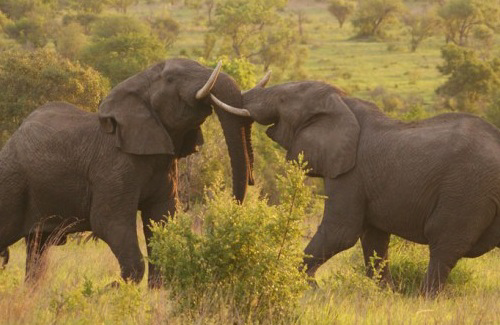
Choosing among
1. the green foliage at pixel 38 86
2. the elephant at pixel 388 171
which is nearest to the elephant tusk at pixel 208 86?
the elephant at pixel 388 171

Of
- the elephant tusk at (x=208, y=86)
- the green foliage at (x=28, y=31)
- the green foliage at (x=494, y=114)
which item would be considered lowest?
the green foliage at (x=28, y=31)

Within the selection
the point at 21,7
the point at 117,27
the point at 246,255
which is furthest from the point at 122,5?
the point at 246,255

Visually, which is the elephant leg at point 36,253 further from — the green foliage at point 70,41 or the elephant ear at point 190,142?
the green foliage at point 70,41

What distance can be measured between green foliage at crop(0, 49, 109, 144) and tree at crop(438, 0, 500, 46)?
134 feet

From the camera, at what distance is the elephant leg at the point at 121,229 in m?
8.24

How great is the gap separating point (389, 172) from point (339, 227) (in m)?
0.58

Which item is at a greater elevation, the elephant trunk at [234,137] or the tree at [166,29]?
the elephant trunk at [234,137]

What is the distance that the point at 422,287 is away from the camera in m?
8.59

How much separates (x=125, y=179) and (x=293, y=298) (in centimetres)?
217

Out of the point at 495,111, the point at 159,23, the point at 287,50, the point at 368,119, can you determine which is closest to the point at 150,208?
the point at 368,119

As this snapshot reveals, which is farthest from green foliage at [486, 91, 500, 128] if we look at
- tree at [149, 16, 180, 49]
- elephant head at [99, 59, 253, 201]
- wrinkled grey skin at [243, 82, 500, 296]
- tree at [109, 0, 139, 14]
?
tree at [109, 0, 139, 14]

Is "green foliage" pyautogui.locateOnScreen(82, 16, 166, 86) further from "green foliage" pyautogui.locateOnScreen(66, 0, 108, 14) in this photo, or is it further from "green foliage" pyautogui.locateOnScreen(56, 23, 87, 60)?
"green foliage" pyautogui.locateOnScreen(66, 0, 108, 14)

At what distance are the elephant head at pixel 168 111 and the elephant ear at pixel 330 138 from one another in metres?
0.60

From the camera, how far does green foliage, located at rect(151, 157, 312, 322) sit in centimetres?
660
